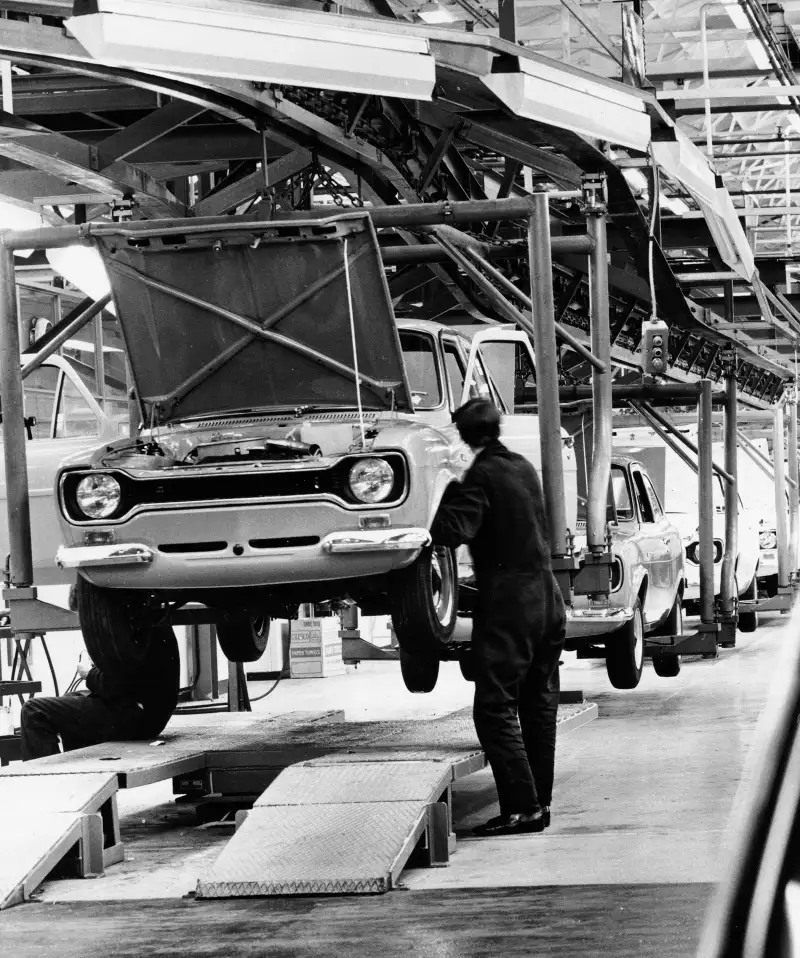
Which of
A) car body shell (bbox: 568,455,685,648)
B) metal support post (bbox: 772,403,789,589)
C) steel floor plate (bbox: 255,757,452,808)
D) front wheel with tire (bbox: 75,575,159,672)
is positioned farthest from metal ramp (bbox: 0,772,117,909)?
metal support post (bbox: 772,403,789,589)

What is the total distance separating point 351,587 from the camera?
23.9 feet

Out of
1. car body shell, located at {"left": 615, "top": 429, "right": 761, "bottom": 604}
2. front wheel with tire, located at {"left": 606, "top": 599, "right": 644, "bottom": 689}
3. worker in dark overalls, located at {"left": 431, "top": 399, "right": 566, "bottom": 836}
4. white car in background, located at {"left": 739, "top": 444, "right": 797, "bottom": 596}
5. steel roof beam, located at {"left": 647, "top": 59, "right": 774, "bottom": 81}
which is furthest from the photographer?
white car in background, located at {"left": 739, "top": 444, "right": 797, "bottom": 596}

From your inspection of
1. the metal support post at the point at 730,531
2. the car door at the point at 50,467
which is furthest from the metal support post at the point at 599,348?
the metal support post at the point at 730,531

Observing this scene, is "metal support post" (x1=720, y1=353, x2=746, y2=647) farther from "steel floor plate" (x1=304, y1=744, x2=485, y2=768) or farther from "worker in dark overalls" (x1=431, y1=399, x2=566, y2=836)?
"worker in dark overalls" (x1=431, y1=399, x2=566, y2=836)

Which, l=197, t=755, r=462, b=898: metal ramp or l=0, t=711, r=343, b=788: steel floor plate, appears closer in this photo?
l=197, t=755, r=462, b=898: metal ramp

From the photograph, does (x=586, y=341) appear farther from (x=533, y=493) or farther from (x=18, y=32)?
(x=18, y=32)

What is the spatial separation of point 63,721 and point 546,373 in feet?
11.2

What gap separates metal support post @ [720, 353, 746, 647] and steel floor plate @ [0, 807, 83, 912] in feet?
30.6

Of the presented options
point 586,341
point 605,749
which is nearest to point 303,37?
point 605,749

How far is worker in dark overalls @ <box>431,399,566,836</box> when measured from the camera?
6914 mm

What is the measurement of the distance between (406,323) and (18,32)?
267 cm

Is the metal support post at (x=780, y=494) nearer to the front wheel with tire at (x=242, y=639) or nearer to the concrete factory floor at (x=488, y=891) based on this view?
the concrete factory floor at (x=488, y=891)

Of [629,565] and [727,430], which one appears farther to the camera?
[727,430]

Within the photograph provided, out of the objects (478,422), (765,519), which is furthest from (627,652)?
(765,519)
